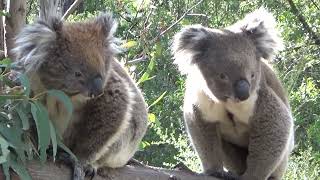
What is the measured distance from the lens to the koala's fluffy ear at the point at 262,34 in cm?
412

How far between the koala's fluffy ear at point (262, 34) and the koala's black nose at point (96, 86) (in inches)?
52.8

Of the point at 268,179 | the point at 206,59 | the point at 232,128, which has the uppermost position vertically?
the point at 206,59

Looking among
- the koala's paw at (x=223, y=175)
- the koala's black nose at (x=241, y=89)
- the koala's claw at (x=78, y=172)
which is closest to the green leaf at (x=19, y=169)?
the koala's claw at (x=78, y=172)

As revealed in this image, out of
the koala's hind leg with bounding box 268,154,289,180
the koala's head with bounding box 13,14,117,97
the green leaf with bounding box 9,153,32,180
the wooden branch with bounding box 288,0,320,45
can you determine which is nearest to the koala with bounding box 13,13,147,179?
the koala's head with bounding box 13,14,117,97

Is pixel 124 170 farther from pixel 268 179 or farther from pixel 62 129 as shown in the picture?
pixel 268 179

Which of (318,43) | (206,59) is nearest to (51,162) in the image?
(206,59)

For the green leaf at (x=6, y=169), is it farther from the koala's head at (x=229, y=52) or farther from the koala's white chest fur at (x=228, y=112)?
the koala's white chest fur at (x=228, y=112)

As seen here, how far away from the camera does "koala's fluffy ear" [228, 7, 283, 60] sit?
13.5ft

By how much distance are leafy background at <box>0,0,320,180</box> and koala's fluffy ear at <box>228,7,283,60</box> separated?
99cm

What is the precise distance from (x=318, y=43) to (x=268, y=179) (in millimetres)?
5496

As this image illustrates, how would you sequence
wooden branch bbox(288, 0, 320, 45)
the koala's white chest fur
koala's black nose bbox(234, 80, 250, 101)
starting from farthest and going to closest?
1. wooden branch bbox(288, 0, 320, 45)
2. the koala's white chest fur
3. koala's black nose bbox(234, 80, 250, 101)

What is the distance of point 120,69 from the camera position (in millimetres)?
3621

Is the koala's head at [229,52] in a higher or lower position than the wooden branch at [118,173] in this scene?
higher

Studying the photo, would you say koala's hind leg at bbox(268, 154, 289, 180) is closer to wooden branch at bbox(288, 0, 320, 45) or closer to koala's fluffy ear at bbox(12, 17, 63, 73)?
koala's fluffy ear at bbox(12, 17, 63, 73)
